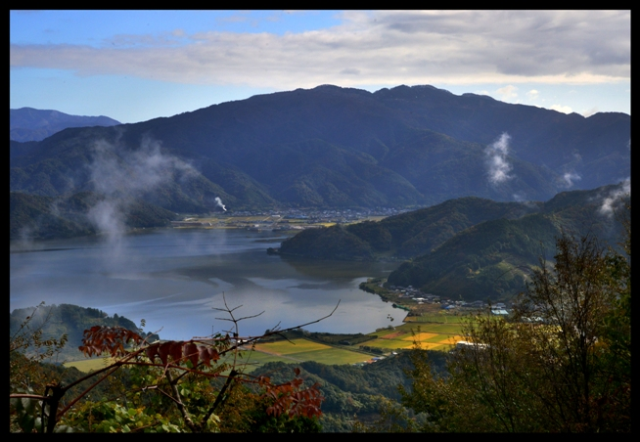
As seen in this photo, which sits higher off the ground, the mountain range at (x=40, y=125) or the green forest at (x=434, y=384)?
the mountain range at (x=40, y=125)

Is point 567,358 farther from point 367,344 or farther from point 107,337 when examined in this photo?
point 367,344

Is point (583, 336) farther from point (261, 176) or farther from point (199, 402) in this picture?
point (261, 176)

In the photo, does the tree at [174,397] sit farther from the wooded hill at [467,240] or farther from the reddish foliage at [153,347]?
the wooded hill at [467,240]

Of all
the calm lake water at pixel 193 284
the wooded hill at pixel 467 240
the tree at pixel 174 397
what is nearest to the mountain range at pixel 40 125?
the calm lake water at pixel 193 284

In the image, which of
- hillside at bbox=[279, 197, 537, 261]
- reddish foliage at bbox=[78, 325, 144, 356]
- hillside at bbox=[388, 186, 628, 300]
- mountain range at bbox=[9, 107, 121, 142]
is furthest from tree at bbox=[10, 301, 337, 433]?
mountain range at bbox=[9, 107, 121, 142]

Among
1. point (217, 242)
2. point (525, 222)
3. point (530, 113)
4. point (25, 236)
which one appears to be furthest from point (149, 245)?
point (530, 113)
